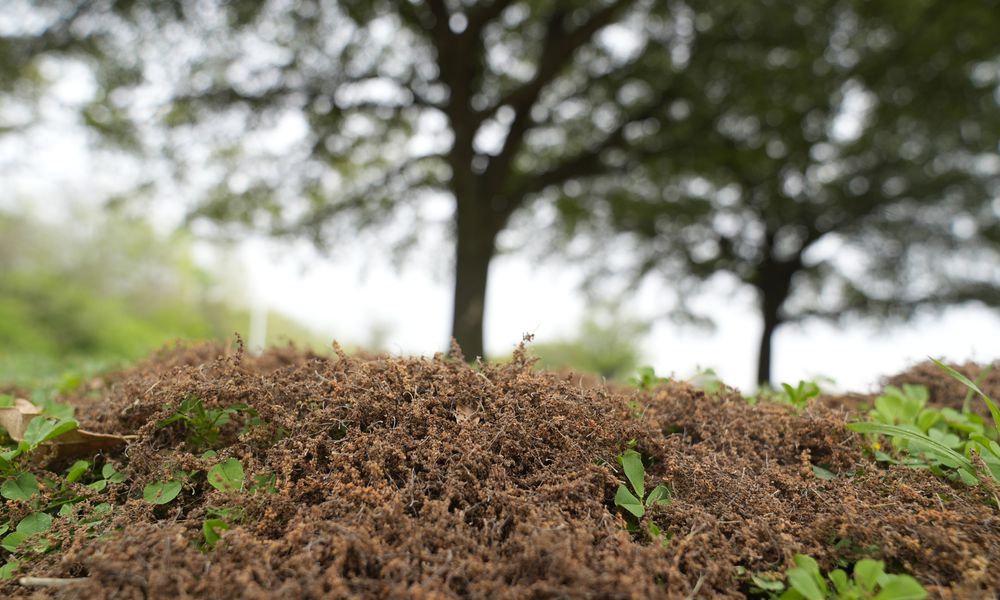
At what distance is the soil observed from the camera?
3.55 ft

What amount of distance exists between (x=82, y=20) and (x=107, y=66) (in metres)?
0.67

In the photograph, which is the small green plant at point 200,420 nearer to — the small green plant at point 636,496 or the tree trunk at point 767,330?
the small green plant at point 636,496

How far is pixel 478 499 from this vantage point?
4.23 ft

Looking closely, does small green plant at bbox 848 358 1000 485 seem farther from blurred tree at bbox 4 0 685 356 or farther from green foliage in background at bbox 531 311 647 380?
green foliage in background at bbox 531 311 647 380

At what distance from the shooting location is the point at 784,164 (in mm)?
11047

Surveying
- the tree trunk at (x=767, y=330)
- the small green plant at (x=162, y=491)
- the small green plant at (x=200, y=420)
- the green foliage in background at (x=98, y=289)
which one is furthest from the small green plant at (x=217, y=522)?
the green foliage in background at (x=98, y=289)

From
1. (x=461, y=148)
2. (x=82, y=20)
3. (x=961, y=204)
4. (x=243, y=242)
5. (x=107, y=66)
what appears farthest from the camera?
(x=961, y=204)

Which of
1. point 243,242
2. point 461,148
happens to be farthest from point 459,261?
point 243,242

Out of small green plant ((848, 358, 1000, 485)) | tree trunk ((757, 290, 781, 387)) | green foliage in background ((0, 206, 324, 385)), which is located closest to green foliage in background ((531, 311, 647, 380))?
tree trunk ((757, 290, 781, 387))

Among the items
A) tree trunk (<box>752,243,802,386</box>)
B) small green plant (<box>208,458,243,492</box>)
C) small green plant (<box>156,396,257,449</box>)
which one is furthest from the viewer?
tree trunk (<box>752,243,802,386</box>)

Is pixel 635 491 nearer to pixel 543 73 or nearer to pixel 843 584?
pixel 843 584

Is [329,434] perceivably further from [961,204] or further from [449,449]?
[961,204]

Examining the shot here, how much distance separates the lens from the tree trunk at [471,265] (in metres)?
8.15

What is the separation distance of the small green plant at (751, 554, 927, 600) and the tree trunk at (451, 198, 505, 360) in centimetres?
692
